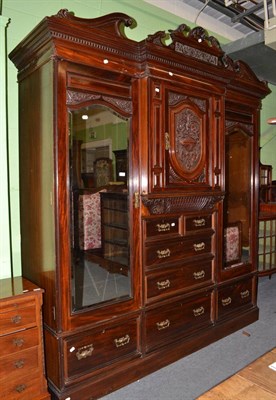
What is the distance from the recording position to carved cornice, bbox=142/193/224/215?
2.19m

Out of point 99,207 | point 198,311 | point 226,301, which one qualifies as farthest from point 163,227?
point 226,301

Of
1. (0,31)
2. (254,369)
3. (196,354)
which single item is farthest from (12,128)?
(196,354)

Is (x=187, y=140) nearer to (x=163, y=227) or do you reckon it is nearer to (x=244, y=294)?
(x=163, y=227)

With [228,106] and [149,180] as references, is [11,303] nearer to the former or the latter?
[149,180]

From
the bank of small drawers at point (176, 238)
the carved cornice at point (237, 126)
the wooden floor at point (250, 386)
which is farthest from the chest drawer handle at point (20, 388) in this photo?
the carved cornice at point (237, 126)

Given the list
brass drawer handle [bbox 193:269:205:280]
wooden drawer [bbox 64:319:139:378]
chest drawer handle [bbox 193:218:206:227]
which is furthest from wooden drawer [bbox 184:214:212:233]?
wooden drawer [bbox 64:319:139:378]

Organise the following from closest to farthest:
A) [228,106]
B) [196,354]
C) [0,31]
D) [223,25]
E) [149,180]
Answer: [0,31] → [149,180] → [196,354] → [228,106] → [223,25]

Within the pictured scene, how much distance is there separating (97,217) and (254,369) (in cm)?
126

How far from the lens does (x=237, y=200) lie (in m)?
3.04

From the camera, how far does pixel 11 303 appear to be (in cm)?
173

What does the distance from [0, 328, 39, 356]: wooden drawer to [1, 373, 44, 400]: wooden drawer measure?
17cm

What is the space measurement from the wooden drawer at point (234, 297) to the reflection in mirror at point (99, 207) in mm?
1009

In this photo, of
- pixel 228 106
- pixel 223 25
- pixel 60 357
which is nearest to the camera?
pixel 60 357

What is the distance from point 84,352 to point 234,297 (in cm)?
151
